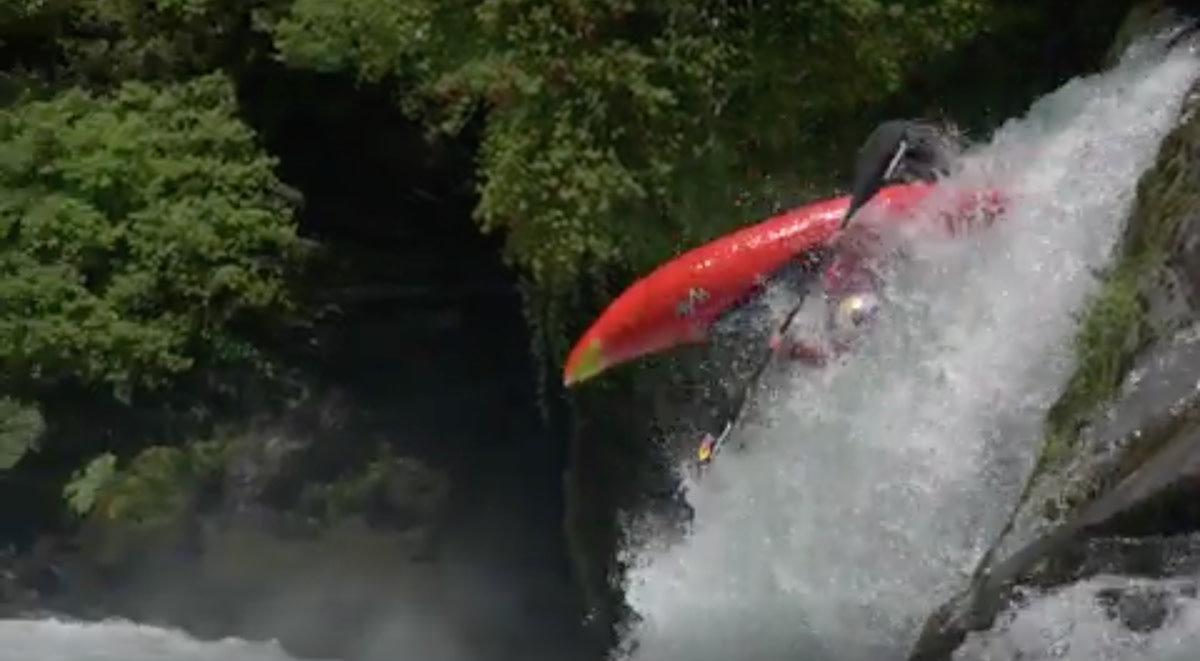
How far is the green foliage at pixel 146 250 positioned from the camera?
8.07 m

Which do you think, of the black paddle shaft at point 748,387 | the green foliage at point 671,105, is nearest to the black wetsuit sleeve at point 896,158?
the black paddle shaft at point 748,387

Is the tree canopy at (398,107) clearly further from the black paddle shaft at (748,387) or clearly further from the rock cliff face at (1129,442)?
the rock cliff face at (1129,442)

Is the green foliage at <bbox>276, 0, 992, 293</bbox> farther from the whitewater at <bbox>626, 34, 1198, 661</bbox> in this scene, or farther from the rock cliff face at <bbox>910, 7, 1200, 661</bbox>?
the rock cliff face at <bbox>910, 7, 1200, 661</bbox>

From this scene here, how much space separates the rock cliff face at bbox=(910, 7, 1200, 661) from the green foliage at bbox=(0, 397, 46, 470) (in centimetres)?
454

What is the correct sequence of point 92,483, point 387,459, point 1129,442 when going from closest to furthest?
point 1129,442 < point 387,459 < point 92,483

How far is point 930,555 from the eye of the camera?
5.64 m

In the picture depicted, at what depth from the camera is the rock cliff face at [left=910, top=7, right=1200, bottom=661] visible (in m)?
3.57

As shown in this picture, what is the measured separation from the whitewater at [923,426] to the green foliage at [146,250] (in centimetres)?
226

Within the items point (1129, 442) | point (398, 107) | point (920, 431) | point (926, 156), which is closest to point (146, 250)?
point (398, 107)

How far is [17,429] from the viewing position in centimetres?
823

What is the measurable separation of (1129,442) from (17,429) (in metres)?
5.33

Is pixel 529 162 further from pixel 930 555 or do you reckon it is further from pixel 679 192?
pixel 930 555

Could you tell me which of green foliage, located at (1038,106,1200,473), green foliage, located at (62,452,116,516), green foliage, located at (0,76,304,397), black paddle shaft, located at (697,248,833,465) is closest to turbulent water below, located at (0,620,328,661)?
green foliage, located at (62,452,116,516)

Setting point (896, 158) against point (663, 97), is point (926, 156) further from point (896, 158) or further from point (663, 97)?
point (663, 97)
